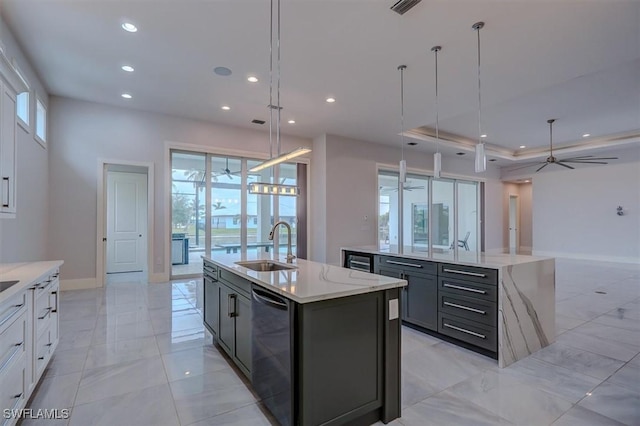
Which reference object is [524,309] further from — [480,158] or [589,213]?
[589,213]

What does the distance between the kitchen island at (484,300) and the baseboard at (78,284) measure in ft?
17.4

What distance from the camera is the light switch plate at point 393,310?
6.37ft

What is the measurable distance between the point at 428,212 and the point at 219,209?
613 cm

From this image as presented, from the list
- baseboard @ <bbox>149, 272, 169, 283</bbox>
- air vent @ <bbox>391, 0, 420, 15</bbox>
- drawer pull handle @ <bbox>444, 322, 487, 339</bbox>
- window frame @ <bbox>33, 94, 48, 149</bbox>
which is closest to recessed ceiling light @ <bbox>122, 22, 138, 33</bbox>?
window frame @ <bbox>33, 94, 48, 149</bbox>

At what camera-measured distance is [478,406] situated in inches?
81.2

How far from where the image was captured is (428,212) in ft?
30.8

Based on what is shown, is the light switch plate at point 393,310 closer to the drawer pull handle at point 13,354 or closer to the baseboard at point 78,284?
the drawer pull handle at point 13,354

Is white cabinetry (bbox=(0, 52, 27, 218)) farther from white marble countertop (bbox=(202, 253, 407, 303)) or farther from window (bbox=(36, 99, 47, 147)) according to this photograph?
window (bbox=(36, 99, 47, 147))

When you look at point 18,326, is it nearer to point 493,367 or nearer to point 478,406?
Answer: point 478,406

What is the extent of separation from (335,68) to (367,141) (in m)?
3.91

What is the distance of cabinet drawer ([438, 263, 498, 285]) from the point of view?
2.68 m

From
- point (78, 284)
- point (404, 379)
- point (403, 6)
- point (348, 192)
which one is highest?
point (403, 6)

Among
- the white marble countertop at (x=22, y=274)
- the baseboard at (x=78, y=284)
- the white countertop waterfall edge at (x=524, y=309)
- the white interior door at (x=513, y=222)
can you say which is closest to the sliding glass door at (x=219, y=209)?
the baseboard at (x=78, y=284)

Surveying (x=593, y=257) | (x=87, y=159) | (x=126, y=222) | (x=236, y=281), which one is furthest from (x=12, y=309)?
(x=593, y=257)
